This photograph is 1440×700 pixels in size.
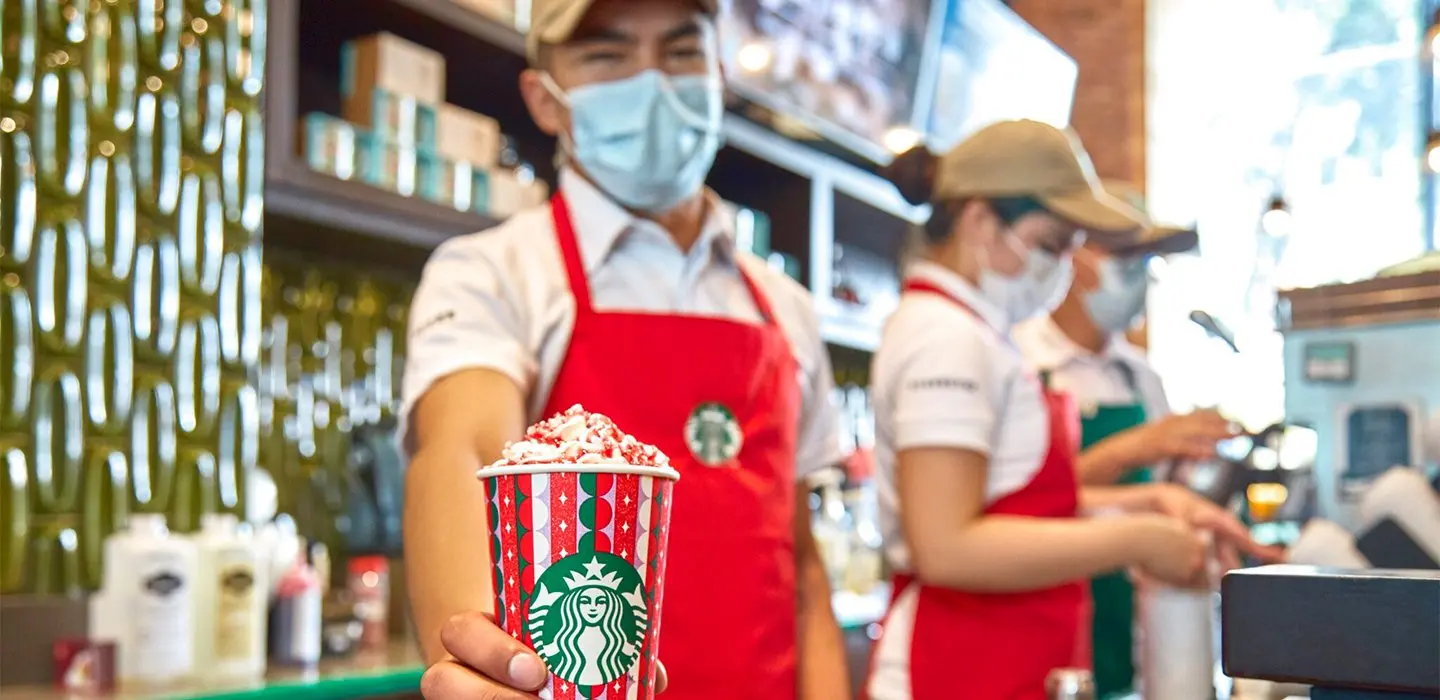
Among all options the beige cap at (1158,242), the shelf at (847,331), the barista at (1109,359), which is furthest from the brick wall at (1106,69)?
the beige cap at (1158,242)

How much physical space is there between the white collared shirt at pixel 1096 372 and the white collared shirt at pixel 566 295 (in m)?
1.76

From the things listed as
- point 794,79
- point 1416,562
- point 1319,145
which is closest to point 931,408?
point 1416,562

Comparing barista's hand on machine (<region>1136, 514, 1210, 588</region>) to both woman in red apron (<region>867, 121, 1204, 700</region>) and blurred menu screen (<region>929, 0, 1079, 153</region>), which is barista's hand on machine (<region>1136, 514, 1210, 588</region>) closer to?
woman in red apron (<region>867, 121, 1204, 700</region>)

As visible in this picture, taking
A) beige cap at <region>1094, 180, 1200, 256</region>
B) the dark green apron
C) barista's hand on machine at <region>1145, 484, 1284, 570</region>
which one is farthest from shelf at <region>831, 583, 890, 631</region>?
barista's hand on machine at <region>1145, 484, 1284, 570</region>

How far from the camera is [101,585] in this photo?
2.55m

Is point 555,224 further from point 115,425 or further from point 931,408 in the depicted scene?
point 115,425

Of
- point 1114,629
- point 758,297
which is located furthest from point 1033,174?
point 1114,629

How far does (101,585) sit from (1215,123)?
572 cm

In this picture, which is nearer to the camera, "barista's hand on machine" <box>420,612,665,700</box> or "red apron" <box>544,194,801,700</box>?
"barista's hand on machine" <box>420,612,665,700</box>

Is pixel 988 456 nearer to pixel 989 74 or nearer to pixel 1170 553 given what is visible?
pixel 1170 553

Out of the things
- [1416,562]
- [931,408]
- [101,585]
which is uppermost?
[931,408]

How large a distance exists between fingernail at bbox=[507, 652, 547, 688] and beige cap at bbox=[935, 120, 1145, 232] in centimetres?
165

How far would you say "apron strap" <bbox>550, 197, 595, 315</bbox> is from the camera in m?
1.58

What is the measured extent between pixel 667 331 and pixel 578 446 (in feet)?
2.54
